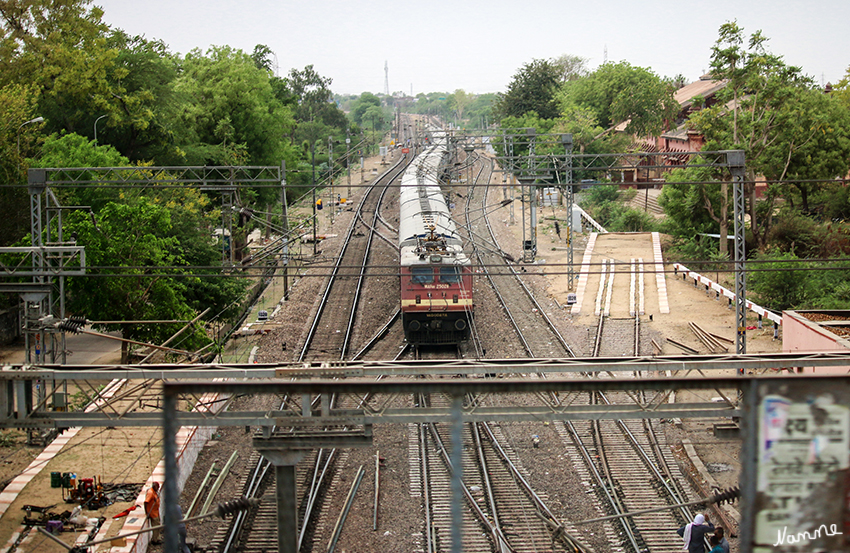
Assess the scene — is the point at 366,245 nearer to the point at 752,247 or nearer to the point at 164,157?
the point at 164,157

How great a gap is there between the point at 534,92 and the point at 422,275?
4743cm

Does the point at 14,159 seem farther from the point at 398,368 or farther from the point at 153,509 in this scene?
the point at 398,368

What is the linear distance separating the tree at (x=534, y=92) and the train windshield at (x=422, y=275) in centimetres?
4592

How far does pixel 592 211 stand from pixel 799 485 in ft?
139

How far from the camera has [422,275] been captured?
62.4 ft

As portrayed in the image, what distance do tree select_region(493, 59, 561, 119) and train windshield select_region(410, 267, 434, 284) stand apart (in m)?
45.9

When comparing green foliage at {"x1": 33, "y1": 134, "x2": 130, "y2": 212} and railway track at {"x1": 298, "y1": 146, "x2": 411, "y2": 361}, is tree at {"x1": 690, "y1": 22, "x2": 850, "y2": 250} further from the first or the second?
green foliage at {"x1": 33, "y1": 134, "x2": 130, "y2": 212}

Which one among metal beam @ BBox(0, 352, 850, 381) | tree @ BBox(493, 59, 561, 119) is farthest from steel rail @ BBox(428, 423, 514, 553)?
tree @ BBox(493, 59, 561, 119)

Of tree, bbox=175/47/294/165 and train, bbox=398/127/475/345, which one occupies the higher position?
tree, bbox=175/47/294/165

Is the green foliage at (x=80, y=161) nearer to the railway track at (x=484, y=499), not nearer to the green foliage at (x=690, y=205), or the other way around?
the railway track at (x=484, y=499)

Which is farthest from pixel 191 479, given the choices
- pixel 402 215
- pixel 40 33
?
pixel 40 33

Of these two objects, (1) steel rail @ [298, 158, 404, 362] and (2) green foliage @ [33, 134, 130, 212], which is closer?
(1) steel rail @ [298, 158, 404, 362]

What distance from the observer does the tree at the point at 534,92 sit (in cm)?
6284

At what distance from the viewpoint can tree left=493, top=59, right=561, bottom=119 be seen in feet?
206
